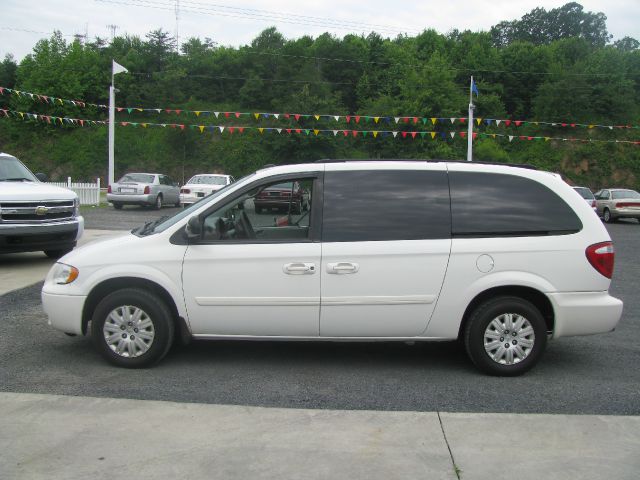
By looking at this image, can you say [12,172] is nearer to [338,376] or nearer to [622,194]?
[338,376]

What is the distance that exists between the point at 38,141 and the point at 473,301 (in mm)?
58952

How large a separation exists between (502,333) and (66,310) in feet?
12.2

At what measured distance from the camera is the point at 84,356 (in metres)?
5.69

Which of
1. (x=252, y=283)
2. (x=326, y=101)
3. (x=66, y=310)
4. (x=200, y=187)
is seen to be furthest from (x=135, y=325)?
(x=326, y=101)

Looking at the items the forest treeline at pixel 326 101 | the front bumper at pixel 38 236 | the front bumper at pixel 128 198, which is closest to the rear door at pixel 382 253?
the front bumper at pixel 38 236

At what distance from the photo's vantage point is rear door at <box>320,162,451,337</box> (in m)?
5.16

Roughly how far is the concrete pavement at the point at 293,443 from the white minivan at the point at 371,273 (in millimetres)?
947

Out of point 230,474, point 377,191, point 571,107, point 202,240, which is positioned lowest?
point 230,474

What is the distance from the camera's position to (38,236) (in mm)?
10016

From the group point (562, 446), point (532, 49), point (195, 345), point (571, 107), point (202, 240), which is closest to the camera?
point (562, 446)

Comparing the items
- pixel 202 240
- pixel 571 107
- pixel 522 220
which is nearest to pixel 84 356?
pixel 202 240

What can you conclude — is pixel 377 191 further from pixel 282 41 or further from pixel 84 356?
pixel 282 41

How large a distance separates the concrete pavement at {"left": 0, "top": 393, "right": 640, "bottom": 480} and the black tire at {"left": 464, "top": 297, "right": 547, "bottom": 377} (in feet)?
3.00

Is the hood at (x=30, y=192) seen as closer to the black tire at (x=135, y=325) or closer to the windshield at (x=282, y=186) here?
the black tire at (x=135, y=325)
